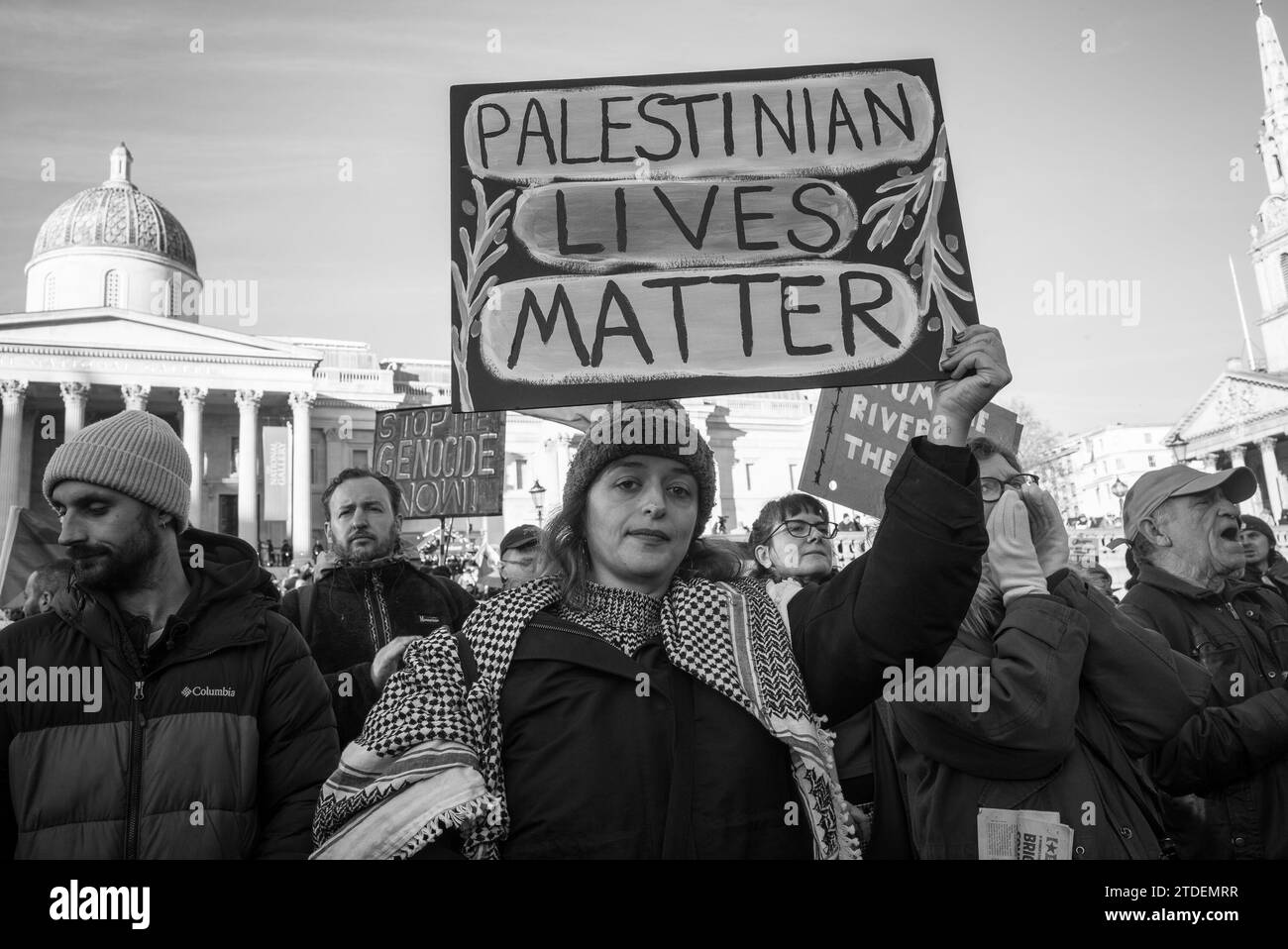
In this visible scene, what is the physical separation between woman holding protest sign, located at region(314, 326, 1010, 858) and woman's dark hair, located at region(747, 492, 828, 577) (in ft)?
6.49

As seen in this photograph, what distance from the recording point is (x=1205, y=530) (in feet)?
11.3

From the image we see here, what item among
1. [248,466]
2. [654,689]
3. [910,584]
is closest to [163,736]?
[654,689]

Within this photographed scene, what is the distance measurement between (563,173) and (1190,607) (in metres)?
2.62

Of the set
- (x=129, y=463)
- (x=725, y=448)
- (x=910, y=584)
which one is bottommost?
(x=910, y=584)

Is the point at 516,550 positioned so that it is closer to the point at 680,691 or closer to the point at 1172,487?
the point at 1172,487

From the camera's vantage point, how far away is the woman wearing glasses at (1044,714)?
8.07ft

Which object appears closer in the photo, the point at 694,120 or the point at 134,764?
the point at 134,764

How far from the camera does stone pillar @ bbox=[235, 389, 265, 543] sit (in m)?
42.4

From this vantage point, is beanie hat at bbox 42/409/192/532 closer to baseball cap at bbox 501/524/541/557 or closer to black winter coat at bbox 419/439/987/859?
black winter coat at bbox 419/439/987/859

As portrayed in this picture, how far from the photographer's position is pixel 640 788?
1859 millimetres

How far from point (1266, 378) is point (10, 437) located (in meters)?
65.0

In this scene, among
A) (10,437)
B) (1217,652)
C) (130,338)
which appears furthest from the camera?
(130,338)
